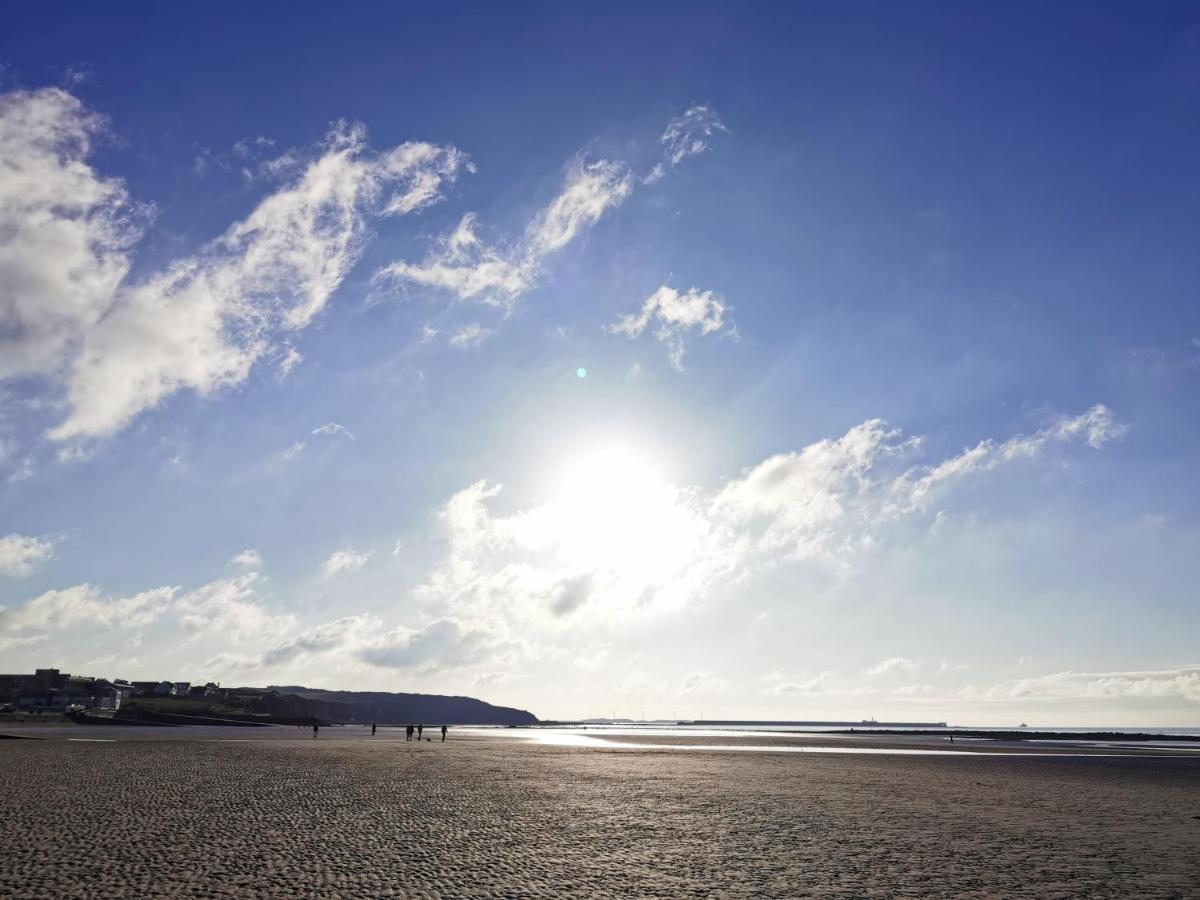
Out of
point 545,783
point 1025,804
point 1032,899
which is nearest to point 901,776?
point 1025,804

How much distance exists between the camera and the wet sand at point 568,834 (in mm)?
15898

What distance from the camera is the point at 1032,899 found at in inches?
604

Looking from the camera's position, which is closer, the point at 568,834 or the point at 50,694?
the point at 568,834

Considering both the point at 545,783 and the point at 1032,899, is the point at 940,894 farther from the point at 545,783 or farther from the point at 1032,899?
the point at 545,783

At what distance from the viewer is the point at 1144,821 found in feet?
91.1

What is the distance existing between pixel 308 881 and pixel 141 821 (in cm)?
1051

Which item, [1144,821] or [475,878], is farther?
[1144,821]

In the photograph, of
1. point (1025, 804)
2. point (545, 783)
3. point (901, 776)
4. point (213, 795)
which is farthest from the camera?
point (901, 776)

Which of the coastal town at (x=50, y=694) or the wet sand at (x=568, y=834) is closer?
the wet sand at (x=568, y=834)

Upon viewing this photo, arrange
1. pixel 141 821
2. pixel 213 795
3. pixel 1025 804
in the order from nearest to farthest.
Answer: pixel 141 821
pixel 213 795
pixel 1025 804

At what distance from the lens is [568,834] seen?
72.7 feet

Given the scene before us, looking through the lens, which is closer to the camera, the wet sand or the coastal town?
the wet sand

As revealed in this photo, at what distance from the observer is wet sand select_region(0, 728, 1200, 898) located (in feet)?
52.2

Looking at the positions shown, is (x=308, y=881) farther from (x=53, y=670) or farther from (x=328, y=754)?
(x=53, y=670)
